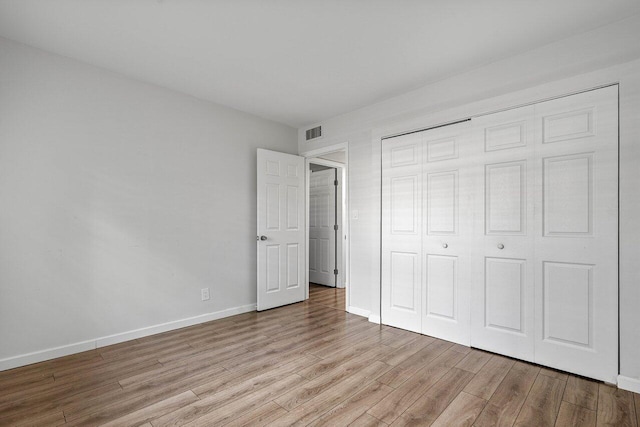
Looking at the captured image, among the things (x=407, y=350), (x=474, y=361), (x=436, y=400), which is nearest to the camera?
(x=436, y=400)

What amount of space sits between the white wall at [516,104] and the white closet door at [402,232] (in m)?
0.11

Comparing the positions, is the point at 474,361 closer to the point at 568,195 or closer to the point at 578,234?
the point at 578,234

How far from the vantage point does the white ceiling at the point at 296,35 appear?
2.01 metres

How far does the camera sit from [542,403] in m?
1.93

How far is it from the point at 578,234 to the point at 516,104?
1135 millimetres

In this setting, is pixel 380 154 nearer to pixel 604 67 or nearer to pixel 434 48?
pixel 434 48

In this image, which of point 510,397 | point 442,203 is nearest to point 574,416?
point 510,397

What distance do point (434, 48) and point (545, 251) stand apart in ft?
6.04

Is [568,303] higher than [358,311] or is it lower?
higher

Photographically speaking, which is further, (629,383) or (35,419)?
(629,383)

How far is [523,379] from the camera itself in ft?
7.29

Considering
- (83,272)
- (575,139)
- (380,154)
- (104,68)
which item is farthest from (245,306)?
(575,139)

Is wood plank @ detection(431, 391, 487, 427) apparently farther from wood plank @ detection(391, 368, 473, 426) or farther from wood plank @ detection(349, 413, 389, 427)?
wood plank @ detection(349, 413, 389, 427)

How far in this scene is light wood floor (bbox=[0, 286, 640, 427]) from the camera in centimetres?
178
